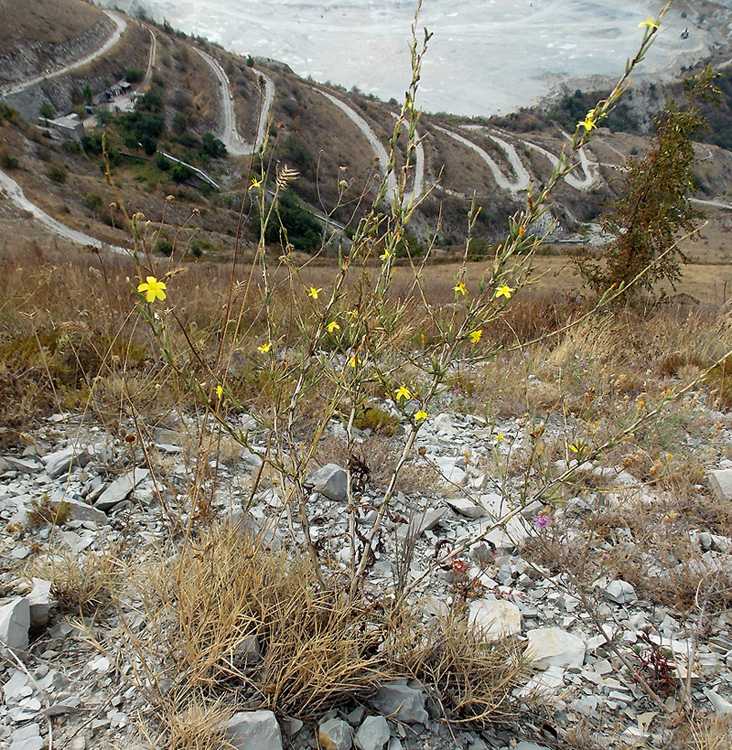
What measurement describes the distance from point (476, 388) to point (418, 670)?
3.21 meters

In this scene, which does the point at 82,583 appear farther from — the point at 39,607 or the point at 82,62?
the point at 82,62

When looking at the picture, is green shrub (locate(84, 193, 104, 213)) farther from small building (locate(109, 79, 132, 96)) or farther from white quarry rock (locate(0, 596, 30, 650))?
white quarry rock (locate(0, 596, 30, 650))

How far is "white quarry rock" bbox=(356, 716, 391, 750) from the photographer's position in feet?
4.62

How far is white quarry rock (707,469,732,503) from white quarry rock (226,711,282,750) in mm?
2780

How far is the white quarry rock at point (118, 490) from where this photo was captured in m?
2.37

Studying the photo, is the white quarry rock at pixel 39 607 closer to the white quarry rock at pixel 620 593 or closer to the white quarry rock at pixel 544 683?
the white quarry rock at pixel 544 683

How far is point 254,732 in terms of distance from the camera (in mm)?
1344

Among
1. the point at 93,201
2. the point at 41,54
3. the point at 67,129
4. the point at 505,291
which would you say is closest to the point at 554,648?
the point at 505,291

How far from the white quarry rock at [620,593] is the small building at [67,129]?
2341 inches

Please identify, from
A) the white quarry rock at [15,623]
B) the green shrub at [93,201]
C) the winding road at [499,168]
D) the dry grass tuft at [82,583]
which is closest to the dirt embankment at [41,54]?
the green shrub at [93,201]

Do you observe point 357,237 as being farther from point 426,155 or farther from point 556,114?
point 556,114

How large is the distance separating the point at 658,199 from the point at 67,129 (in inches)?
2230

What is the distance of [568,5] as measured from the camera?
11719cm

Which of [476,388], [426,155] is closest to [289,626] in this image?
[476,388]
